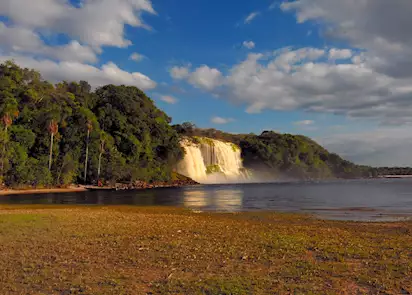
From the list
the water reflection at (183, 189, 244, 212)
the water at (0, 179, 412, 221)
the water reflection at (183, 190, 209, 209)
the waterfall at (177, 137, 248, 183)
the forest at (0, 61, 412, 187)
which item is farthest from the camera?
the waterfall at (177, 137, 248, 183)

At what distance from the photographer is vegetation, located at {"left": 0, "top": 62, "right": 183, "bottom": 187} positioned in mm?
68875

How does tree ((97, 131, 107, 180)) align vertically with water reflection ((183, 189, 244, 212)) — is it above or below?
above

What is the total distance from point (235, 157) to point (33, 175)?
93502 mm

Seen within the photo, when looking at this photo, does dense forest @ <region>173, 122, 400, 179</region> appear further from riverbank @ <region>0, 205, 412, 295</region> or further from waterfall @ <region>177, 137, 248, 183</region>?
riverbank @ <region>0, 205, 412, 295</region>

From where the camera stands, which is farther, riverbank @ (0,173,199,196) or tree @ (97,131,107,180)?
tree @ (97,131,107,180)

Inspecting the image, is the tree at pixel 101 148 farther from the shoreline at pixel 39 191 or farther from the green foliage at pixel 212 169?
the green foliage at pixel 212 169

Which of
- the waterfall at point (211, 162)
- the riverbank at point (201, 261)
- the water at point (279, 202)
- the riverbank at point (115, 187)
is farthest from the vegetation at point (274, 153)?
the riverbank at point (201, 261)

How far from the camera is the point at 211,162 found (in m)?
136

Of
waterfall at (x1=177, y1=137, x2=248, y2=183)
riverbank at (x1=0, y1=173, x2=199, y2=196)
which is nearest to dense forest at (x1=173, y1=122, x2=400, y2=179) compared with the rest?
waterfall at (x1=177, y1=137, x2=248, y2=183)

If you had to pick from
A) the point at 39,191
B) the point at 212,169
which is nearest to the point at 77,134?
the point at 39,191

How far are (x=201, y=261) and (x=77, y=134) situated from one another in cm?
7817

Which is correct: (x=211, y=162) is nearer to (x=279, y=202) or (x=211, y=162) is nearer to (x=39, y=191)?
(x=39, y=191)

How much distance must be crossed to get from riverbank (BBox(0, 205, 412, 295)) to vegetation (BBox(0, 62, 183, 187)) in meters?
59.6

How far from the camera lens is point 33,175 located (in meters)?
69.8
